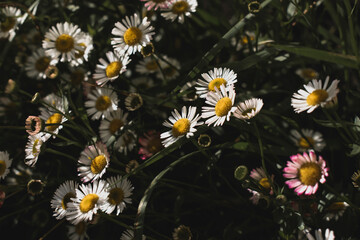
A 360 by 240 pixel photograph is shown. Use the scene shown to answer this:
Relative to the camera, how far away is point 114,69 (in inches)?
42.9

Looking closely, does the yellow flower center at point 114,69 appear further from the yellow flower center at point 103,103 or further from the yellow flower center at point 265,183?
the yellow flower center at point 265,183

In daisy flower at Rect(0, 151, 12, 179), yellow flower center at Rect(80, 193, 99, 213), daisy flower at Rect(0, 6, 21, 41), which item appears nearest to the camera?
yellow flower center at Rect(80, 193, 99, 213)

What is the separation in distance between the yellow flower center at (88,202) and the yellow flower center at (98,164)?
0.07m

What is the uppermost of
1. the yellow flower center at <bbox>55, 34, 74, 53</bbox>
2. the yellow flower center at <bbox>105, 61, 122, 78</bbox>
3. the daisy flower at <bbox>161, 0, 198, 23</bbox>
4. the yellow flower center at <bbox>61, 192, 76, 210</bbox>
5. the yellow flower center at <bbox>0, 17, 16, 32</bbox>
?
the yellow flower center at <bbox>0, 17, 16, 32</bbox>

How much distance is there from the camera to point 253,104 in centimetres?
86

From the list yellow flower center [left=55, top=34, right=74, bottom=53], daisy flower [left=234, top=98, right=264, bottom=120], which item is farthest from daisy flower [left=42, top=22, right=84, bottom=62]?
daisy flower [left=234, top=98, right=264, bottom=120]

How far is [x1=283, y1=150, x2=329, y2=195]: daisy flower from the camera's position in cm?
81

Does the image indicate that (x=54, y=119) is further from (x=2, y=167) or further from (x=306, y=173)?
(x=306, y=173)

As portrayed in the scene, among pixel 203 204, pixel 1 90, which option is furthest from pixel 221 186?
pixel 1 90

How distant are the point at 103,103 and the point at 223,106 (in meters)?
0.45

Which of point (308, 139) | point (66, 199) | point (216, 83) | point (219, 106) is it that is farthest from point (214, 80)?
point (66, 199)

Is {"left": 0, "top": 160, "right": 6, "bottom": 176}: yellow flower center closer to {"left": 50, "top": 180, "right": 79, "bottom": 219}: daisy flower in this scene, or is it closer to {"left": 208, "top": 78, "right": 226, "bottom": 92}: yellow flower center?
{"left": 50, "top": 180, "right": 79, "bottom": 219}: daisy flower

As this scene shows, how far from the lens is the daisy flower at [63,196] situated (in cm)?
96

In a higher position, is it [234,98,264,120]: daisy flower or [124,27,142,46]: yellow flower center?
[124,27,142,46]: yellow flower center
